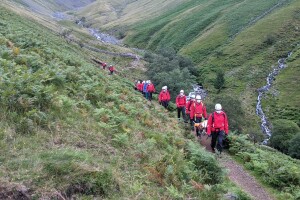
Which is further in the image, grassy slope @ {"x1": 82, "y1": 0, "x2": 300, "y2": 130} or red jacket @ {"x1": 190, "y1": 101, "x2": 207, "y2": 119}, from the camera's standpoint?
grassy slope @ {"x1": 82, "y1": 0, "x2": 300, "y2": 130}

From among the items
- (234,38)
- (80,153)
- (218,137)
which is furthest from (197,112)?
(234,38)

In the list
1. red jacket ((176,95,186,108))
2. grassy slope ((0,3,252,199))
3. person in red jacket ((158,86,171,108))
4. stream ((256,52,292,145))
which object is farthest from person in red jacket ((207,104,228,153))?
stream ((256,52,292,145))

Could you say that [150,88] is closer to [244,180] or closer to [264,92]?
[244,180]

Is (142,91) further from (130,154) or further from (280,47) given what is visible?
(280,47)

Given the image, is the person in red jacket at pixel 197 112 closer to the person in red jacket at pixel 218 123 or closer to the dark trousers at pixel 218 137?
the dark trousers at pixel 218 137

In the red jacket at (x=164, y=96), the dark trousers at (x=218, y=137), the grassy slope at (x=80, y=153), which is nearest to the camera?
the grassy slope at (x=80, y=153)

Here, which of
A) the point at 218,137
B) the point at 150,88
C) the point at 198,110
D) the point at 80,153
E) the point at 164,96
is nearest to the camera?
the point at 80,153

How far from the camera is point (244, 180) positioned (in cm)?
1361

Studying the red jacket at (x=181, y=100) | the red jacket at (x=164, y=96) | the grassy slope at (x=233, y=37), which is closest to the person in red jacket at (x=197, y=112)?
the red jacket at (x=181, y=100)

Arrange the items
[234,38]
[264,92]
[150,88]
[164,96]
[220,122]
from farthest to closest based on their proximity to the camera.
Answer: [234,38]
[264,92]
[150,88]
[164,96]
[220,122]

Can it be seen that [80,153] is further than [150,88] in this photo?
No

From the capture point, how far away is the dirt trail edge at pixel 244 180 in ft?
40.4

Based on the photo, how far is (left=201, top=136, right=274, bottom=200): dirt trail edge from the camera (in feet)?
40.4

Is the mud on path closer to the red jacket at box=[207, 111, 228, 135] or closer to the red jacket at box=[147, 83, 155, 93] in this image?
the red jacket at box=[207, 111, 228, 135]
